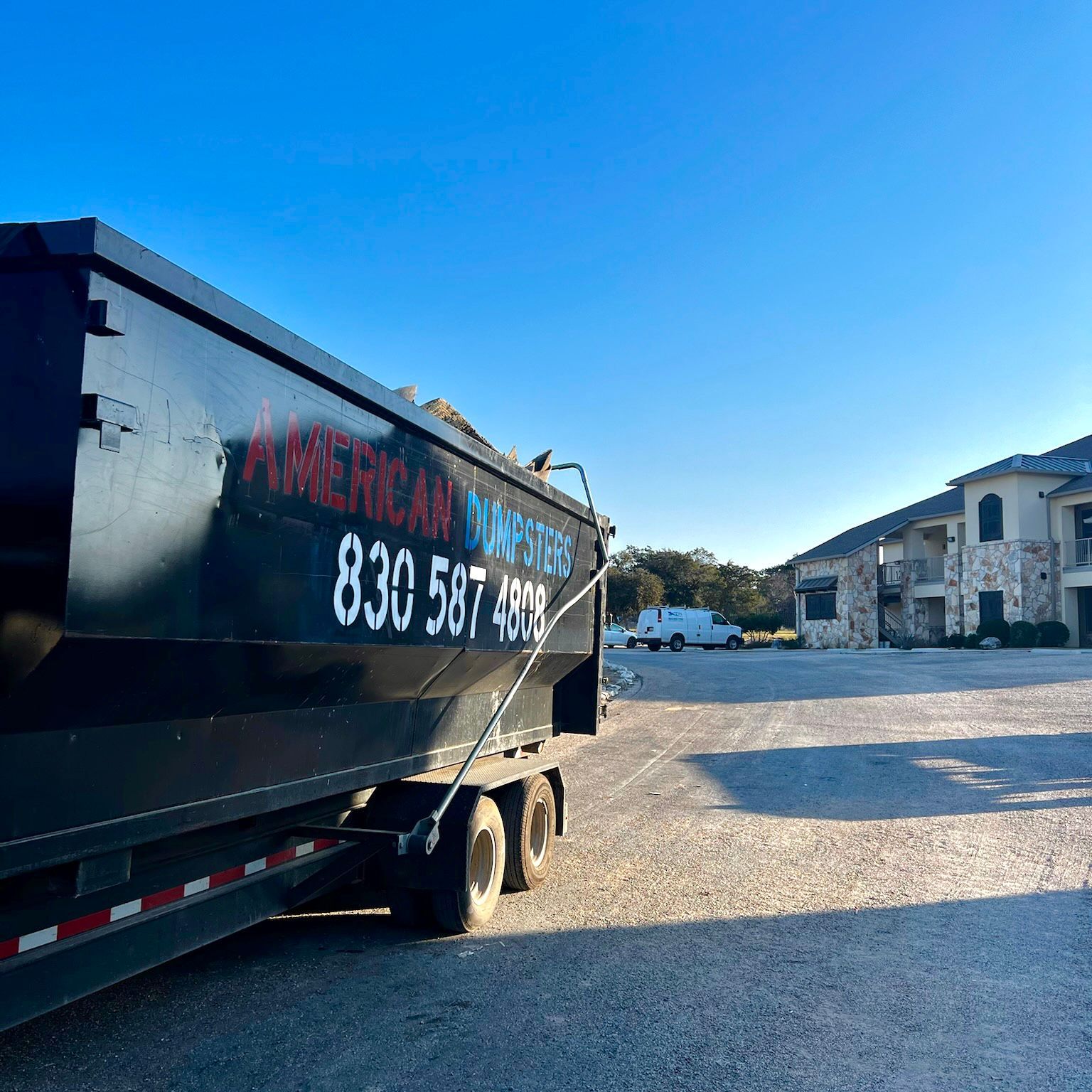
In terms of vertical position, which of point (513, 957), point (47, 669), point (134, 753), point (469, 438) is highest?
point (469, 438)

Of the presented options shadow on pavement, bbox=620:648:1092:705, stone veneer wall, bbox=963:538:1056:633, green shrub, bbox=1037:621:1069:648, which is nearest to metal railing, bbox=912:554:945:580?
stone veneer wall, bbox=963:538:1056:633

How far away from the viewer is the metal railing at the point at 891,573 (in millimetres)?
47031

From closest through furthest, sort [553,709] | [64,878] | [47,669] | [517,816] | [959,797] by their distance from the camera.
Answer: [47,669]
[64,878]
[517,816]
[553,709]
[959,797]

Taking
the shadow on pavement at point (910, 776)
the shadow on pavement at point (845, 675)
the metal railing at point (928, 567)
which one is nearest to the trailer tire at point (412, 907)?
the shadow on pavement at point (910, 776)

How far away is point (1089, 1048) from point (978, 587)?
3927 cm

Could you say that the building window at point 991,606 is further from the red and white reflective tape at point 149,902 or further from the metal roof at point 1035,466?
the red and white reflective tape at point 149,902

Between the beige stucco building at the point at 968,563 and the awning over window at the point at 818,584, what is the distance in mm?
58

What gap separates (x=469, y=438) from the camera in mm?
5395

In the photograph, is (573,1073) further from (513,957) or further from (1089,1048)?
(1089,1048)

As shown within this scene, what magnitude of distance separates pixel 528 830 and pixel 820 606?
45.1m

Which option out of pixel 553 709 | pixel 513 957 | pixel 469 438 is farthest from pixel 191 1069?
pixel 553 709

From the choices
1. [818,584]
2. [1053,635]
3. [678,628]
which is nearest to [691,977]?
[1053,635]

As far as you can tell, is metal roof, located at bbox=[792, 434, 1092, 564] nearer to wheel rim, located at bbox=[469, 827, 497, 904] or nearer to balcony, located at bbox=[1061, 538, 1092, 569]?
balcony, located at bbox=[1061, 538, 1092, 569]

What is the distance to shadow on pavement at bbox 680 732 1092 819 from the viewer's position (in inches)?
388
